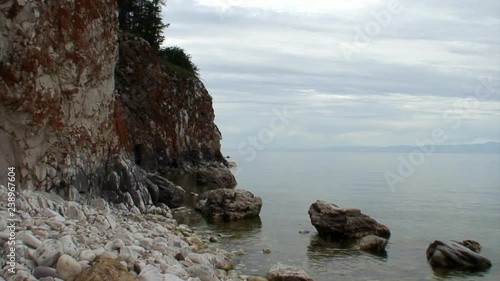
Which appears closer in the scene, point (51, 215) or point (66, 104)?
point (51, 215)

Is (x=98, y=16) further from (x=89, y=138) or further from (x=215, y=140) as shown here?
(x=215, y=140)

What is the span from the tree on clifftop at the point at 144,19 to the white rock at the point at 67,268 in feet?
134

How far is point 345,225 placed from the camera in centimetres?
2206

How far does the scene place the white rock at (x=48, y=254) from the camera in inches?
407

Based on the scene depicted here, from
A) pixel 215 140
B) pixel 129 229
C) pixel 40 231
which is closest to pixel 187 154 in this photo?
pixel 215 140

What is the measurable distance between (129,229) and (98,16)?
994 cm

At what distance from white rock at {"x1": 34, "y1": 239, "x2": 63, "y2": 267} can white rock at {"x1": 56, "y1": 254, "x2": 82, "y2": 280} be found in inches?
8.8

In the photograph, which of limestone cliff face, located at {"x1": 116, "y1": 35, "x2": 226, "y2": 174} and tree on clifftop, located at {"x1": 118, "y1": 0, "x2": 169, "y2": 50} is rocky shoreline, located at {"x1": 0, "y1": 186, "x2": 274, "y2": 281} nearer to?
limestone cliff face, located at {"x1": 116, "y1": 35, "x2": 226, "y2": 174}

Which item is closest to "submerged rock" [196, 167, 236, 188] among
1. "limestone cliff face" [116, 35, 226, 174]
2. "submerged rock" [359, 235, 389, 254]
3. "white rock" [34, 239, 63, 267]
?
"limestone cliff face" [116, 35, 226, 174]

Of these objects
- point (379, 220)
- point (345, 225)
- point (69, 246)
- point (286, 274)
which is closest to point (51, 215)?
point (69, 246)

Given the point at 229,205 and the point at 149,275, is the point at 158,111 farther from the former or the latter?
the point at 149,275

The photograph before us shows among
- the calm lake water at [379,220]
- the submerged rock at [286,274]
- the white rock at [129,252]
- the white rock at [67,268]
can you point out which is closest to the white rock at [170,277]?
the white rock at [129,252]

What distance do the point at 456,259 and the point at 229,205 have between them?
39.1 ft

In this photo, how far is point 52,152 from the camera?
63.5 feet
